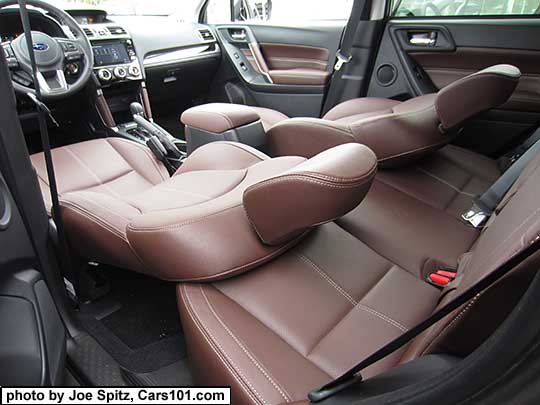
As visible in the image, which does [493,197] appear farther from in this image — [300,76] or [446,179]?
[300,76]

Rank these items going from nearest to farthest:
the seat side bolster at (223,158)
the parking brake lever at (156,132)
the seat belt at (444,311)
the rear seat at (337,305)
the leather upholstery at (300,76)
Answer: the seat belt at (444,311) < the rear seat at (337,305) < the seat side bolster at (223,158) < the parking brake lever at (156,132) < the leather upholstery at (300,76)

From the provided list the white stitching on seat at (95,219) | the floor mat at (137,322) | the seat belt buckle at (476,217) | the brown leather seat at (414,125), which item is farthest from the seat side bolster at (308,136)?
the white stitching on seat at (95,219)

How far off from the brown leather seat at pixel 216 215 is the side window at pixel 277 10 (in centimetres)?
168

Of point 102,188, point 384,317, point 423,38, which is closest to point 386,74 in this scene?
point 423,38

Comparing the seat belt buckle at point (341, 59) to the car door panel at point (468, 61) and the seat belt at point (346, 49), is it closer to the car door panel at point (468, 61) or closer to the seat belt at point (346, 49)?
the seat belt at point (346, 49)

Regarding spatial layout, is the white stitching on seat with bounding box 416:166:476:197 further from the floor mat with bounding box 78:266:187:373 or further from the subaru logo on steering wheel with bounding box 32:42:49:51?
the subaru logo on steering wheel with bounding box 32:42:49:51

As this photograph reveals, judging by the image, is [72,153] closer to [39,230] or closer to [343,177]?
[39,230]

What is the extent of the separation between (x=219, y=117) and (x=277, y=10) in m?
1.50

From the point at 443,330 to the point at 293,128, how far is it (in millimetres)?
1139

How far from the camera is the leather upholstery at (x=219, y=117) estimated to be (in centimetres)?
163

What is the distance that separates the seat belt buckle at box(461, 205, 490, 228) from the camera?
1406mm

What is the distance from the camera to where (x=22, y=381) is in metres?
0.76

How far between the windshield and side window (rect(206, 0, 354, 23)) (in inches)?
6.7

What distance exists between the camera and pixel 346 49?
7.83 feet
